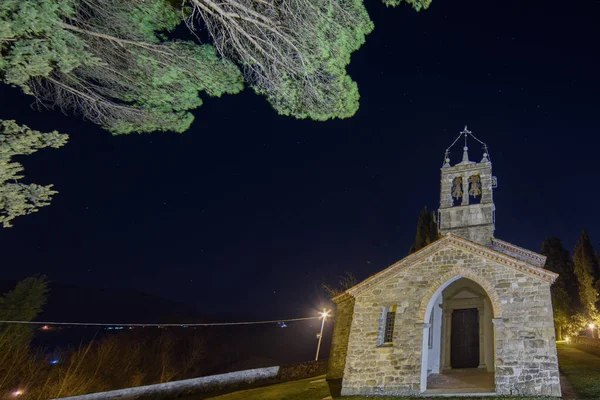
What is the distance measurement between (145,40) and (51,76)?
103 inches

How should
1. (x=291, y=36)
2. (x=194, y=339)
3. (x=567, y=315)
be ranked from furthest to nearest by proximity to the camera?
(x=194, y=339)
(x=567, y=315)
(x=291, y=36)

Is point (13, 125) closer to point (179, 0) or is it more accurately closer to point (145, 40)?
point (145, 40)

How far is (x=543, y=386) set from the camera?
9.38m

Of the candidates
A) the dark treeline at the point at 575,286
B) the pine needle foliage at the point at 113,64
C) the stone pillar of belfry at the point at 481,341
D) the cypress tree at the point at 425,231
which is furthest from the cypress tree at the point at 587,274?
the pine needle foliage at the point at 113,64

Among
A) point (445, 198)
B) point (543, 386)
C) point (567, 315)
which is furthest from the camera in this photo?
point (567, 315)

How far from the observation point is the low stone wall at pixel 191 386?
14.0 metres

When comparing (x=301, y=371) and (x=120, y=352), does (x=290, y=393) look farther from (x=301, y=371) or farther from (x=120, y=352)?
(x=120, y=352)

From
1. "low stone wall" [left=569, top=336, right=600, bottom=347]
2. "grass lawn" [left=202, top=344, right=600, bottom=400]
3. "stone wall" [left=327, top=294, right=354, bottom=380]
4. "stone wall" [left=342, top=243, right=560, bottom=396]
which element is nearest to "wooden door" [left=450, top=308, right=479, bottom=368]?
"grass lawn" [left=202, top=344, right=600, bottom=400]

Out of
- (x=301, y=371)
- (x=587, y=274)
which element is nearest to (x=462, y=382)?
(x=301, y=371)

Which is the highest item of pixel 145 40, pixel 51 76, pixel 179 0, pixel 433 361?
pixel 179 0

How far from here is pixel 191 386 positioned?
1593 cm

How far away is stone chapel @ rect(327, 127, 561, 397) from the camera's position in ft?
32.6

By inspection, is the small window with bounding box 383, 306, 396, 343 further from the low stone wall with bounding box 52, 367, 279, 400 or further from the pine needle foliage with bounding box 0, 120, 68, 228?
the pine needle foliage with bounding box 0, 120, 68, 228

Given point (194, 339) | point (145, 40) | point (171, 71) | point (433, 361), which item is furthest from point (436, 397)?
point (194, 339)
